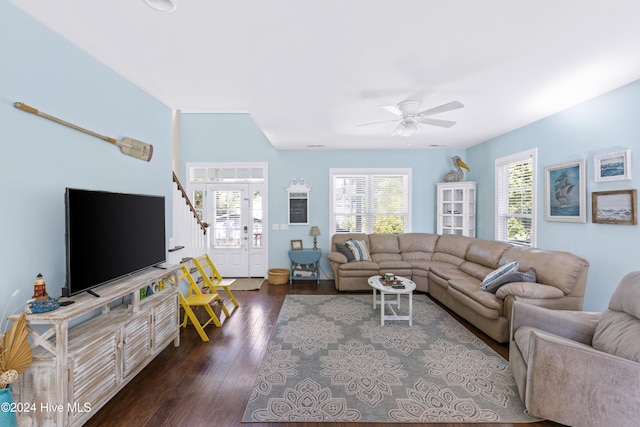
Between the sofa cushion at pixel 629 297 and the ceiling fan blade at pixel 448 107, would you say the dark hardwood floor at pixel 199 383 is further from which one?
the ceiling fan blade at pixel 448 107

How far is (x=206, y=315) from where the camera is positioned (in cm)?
332

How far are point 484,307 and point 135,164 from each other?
3931mm

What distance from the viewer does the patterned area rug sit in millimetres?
1909

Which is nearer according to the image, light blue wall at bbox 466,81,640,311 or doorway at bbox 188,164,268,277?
light blue wall at bbox 466,81,640,311

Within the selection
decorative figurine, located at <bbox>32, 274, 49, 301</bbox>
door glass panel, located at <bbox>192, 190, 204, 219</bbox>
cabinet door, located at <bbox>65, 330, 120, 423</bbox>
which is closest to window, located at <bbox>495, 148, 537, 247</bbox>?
cabinet door, located at <bbox>65, 330, 120, 423</bbox>

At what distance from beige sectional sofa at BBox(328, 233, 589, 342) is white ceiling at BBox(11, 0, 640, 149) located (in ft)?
6.10

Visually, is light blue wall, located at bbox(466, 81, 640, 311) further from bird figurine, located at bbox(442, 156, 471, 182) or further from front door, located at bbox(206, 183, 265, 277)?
front door, located at bbox(206, 183, 265, 277)

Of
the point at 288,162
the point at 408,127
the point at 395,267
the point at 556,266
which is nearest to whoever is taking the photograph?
the point at 556,266

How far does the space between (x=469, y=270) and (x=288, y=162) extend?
12.4ft

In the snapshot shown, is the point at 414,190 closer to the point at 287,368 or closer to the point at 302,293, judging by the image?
the point at 302,293

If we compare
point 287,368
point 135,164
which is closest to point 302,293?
point 287,368

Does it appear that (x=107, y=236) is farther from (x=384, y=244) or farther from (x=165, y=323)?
(x=384, y=244)

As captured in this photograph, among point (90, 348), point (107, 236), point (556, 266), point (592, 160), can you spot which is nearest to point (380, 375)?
point (90, 348)

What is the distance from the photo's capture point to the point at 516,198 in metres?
4.26
